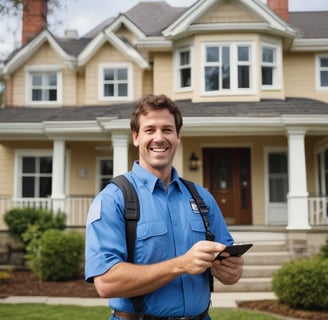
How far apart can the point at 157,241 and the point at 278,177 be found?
1213 cm

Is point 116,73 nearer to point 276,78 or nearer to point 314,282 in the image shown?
point 276,78

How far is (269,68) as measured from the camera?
1355 centimetres

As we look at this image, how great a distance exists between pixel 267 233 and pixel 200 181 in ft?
9.94

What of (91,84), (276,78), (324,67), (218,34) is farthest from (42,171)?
(324,67)

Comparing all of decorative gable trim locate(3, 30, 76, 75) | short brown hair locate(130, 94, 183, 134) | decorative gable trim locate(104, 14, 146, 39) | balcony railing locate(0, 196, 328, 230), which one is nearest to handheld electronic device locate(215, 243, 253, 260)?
short brown hair locate(130, 94, 183, 134)

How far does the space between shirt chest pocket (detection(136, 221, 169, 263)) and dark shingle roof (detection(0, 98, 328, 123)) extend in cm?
924

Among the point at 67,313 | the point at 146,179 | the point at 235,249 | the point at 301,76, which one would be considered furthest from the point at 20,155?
the point at 235,249

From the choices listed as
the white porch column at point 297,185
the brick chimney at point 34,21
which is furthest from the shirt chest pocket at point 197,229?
the brick chimney at point 34,21

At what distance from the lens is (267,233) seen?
433 inches

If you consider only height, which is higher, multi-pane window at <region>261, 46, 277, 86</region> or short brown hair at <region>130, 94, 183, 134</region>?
multi-pane window at <region>261, 46, 277, 86</region>

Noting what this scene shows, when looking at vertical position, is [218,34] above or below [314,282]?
above

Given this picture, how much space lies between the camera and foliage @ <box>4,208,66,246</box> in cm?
1134

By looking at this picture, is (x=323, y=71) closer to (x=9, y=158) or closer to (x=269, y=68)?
(x=269, y=68)

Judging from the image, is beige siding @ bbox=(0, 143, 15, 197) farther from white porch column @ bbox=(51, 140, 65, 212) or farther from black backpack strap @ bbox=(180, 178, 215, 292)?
black backpack strap @ bbox=(180, 178, 215, 292)
